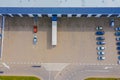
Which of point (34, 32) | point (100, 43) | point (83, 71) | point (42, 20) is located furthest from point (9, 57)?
point (100, 43)

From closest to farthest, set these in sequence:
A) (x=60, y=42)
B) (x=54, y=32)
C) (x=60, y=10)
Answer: (x=60, y=10), (x=54, y=32), (x=60, y=42)

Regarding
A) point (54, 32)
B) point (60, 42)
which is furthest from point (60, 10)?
point (60, 42)

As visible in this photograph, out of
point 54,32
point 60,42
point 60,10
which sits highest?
point 60,10

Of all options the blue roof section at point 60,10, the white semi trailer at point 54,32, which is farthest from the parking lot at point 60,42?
the blue roof section at point 60,10

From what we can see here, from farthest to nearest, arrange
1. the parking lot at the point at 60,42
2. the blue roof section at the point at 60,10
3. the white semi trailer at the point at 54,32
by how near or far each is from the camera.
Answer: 1. the parking lot at the point at 60,42
2. the white semi trailer at the point at 54,32
3. the blue roof section at the point at 60,10

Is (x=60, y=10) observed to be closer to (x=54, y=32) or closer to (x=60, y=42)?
(x=54, y=32)

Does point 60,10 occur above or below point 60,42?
above

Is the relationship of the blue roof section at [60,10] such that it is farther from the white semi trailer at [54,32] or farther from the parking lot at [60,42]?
the parking lot at [60,42]

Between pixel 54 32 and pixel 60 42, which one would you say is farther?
pixel 60 42

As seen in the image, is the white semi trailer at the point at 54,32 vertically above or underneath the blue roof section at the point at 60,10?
underneath

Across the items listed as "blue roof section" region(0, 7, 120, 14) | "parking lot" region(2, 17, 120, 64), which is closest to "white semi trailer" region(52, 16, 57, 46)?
"parking lot" region(2, 17, 120, 64)
